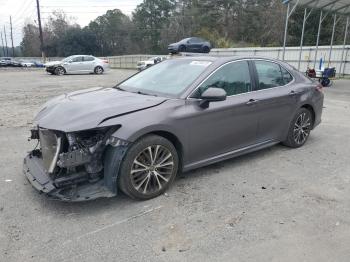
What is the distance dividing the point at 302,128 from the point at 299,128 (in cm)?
9

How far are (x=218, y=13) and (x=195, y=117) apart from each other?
2221 inches

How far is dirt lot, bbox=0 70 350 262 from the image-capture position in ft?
9.73

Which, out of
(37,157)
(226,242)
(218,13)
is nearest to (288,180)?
(226,242)

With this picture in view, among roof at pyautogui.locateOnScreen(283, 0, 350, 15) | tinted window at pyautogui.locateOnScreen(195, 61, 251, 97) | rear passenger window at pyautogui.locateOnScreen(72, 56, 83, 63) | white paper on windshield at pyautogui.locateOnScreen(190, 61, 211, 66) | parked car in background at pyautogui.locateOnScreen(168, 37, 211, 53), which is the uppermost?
roof at pyautogui.locateOnScreen(283, 0, 350, 15)

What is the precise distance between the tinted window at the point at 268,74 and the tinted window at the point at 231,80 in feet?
0.90

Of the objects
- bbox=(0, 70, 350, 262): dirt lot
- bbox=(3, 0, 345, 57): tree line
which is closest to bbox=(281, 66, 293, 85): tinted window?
bbox=(0, 70, 350, 262): dirt lot

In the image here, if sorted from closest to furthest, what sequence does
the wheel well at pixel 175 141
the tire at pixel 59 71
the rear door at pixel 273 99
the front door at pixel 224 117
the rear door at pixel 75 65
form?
the wheel well at pixel 175 141
the front door at pixel 224 117
the rear door at pixel 273 99
the tire at pixel 59 71
the rear door at pixel 75 65

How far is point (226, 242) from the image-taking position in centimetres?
311

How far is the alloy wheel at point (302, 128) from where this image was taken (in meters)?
5.72

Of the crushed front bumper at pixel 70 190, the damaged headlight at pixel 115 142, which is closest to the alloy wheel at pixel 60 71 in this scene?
the crushed front bumper at pixel 70 190

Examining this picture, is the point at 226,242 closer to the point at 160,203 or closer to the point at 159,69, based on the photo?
the point at 160,203

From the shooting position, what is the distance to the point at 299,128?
5777mm

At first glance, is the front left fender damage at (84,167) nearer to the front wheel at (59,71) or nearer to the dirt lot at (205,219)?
the dirt lot at (205,219)

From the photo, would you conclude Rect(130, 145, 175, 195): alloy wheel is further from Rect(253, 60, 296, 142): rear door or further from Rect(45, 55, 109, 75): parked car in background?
Rect(45, 55, 109, 75): parked car in background
